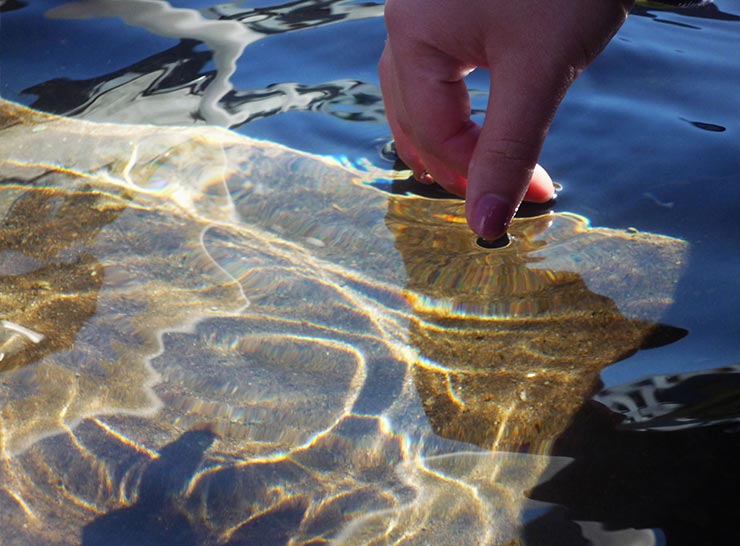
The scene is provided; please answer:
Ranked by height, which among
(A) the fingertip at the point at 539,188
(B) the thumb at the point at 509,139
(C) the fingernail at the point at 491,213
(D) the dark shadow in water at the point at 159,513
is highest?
Result: (B) the thumb at the point at 509,139

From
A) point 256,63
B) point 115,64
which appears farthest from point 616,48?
point 115,64

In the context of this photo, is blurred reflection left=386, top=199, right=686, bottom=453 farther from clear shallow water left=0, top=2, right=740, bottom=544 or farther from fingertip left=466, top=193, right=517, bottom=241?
fingertip left=466, top=193, right=517, bottom=241

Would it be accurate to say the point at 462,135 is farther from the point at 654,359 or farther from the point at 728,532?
the point at 728,532

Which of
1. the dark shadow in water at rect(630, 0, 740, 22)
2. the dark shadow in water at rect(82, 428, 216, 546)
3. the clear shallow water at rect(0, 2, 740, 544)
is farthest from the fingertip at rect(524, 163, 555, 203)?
the dark shadow in water at rect(630, 0, 740, 22)

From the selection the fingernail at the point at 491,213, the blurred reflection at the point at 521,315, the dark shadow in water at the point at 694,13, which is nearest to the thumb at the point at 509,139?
the fingernail at the point at 491,213

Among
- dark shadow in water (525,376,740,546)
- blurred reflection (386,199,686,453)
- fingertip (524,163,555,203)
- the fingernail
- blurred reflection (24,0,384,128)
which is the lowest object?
dark shadow in water (525,376,740,546)

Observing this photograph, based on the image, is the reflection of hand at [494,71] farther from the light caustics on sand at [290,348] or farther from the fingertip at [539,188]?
the fingertip at [539,188]

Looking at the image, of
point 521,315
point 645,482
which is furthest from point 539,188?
point 645,482
